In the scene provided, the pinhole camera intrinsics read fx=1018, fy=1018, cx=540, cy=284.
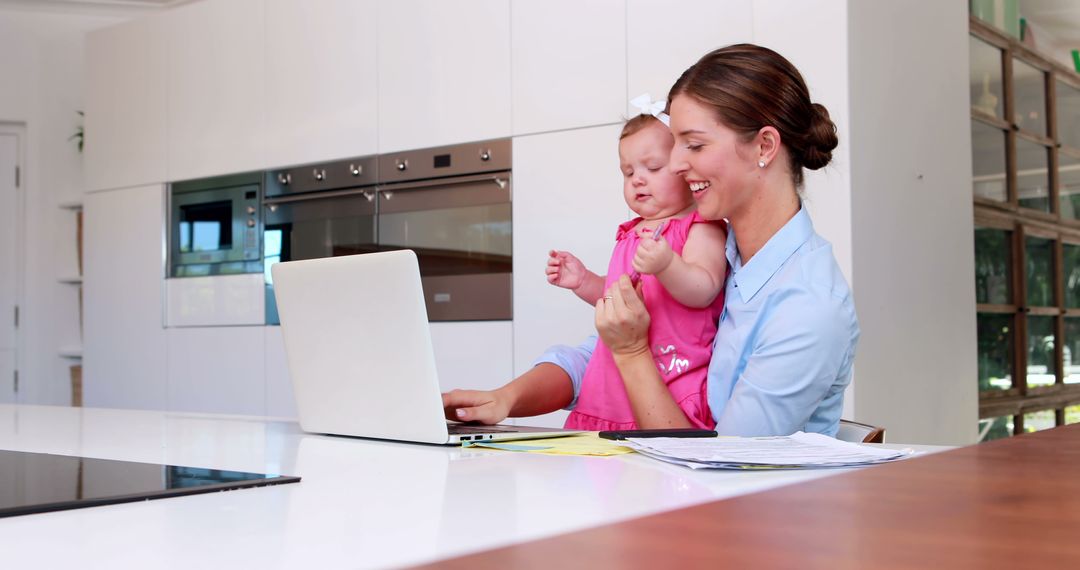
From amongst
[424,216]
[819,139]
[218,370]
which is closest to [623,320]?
[819,139]

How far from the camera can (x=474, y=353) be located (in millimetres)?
3475

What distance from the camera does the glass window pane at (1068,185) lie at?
4465 millimetres

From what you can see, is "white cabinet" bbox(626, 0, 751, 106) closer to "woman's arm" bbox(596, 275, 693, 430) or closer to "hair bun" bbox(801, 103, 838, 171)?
"hair bun" bbox(801, 103, 838, 171)

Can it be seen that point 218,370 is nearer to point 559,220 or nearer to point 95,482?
point 559,220

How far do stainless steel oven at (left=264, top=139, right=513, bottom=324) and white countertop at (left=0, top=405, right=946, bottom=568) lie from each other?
229 centimetres

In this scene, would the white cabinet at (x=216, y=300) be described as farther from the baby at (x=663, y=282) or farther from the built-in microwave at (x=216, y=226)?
the baby at (x=663, y=282)

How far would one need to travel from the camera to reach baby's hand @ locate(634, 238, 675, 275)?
1.43 metres

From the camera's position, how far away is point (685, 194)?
174 cm

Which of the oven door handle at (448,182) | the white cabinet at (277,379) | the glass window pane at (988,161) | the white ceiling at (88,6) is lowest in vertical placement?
the white cabinet at (277,379)

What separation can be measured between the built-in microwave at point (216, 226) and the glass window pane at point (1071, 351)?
11.4ft

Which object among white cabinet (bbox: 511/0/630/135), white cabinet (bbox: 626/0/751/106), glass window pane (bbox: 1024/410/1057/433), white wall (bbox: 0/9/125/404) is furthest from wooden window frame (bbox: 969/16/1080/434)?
white wall (bbox: 0/9/125/404)

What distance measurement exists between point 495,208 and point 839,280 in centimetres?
212

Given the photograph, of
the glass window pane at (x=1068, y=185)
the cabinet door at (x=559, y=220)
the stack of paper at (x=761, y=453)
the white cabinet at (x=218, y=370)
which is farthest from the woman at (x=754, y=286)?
the glass window pane at (x=1068, y=185)

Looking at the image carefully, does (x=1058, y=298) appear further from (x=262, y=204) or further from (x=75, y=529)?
(x=75, y=529)
